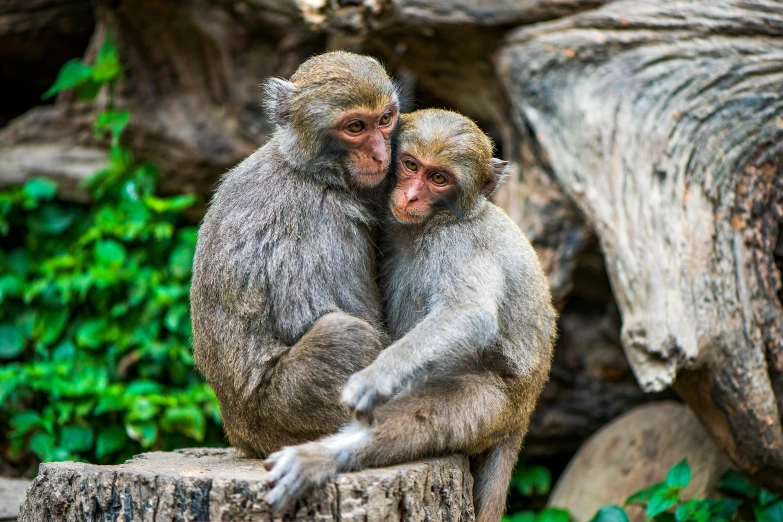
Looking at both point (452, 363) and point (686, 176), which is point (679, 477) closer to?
point (686, 176)

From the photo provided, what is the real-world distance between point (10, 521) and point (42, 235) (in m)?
3.63

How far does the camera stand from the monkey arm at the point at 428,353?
13.0 feet

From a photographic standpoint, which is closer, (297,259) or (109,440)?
(297,259)

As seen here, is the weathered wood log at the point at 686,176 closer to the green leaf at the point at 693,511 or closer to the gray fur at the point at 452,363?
the green leaf at the point at 693,511

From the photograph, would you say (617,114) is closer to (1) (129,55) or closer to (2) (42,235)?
(1) (129,55)

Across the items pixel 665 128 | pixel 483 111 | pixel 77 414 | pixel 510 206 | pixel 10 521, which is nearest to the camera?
pixel 10 521

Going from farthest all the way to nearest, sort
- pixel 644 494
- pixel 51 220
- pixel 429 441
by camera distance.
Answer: pixel 51 220 → pixel 644 494 → pixel 429 441

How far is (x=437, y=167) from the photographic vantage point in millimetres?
4594

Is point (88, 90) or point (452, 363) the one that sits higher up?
point (452, 363)

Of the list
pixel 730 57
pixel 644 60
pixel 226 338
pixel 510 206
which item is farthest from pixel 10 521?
pixel 730 57

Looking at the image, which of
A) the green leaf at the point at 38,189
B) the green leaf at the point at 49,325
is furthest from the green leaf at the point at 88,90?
the green leaf at the point at 49,325

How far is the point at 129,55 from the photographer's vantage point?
8.50 meters

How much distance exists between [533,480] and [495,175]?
4354 millimetres

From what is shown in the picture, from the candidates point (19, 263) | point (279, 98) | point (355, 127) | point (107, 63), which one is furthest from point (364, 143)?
point (19, 263)
